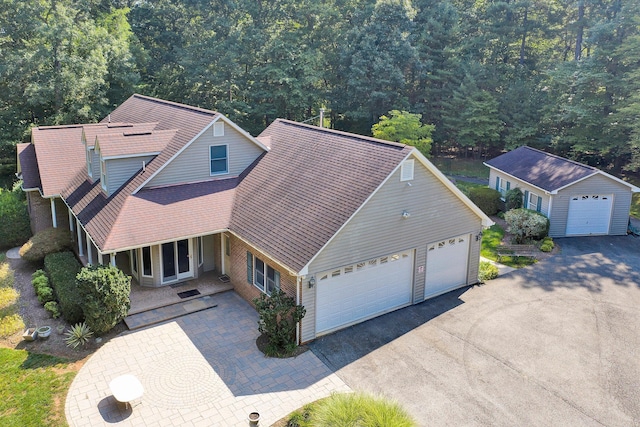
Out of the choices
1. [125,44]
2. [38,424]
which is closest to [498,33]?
[125,44]

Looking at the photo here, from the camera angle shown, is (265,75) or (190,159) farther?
(265,75)

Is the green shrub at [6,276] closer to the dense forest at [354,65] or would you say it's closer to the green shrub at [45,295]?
the green shrub at [45,295]

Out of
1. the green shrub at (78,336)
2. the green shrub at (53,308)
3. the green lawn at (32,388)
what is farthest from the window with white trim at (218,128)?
the green lawn at (32,388)

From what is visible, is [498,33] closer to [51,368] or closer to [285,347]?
[285,347]

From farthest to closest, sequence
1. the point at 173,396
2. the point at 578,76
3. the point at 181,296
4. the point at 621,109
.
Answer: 1. the point at 578,76
2. the point at 621,109
3. the point at 181,296
4. the point at 173,396

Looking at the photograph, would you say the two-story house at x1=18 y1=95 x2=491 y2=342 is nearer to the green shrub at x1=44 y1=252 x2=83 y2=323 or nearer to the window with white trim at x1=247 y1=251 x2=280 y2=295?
the window with white trim at x1=247 y1=251 x2=280 y2=295

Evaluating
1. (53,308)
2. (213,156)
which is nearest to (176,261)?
(53,308)

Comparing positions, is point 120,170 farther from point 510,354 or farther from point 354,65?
point 354,65
